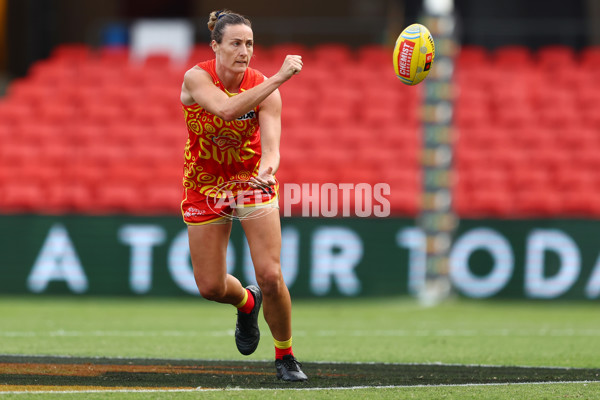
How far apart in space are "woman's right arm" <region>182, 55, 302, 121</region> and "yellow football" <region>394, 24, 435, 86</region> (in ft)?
5.65

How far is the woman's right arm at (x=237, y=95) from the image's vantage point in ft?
19.8

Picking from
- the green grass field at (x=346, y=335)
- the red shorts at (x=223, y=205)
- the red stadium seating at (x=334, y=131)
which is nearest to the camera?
the green grass field at (x=346, y=335)

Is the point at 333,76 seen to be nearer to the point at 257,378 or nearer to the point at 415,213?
the point at 415,213

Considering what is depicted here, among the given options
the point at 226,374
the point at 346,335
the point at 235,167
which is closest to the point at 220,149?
the point at 235,167

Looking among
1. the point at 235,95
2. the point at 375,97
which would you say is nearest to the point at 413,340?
the point at 235,95

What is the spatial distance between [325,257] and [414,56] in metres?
5.85

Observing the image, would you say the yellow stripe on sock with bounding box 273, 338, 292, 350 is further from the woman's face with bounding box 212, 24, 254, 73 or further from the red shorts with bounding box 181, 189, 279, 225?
the woman's face with bounding box 212, 24, 254, 73

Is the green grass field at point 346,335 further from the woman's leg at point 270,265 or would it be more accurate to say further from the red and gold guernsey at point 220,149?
the red and gold guernsey at point 220,149

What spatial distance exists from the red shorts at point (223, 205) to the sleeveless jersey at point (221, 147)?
0.05 m

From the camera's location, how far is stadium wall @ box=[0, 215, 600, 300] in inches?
525

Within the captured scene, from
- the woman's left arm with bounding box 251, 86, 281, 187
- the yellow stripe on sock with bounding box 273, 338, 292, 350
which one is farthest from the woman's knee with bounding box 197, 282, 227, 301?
the woman's left arm with bounding box 251, 86, 281, 187

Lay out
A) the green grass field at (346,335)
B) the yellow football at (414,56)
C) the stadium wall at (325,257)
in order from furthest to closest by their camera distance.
Result: 1. the stadium wall at (325,257)
2. the yellow football at (414,56)
3. the green grass field at (346,335)

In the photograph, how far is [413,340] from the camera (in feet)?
30.6

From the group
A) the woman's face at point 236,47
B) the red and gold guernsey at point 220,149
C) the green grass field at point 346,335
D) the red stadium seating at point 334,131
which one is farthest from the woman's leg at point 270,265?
the red stadium seating at point 334,131
